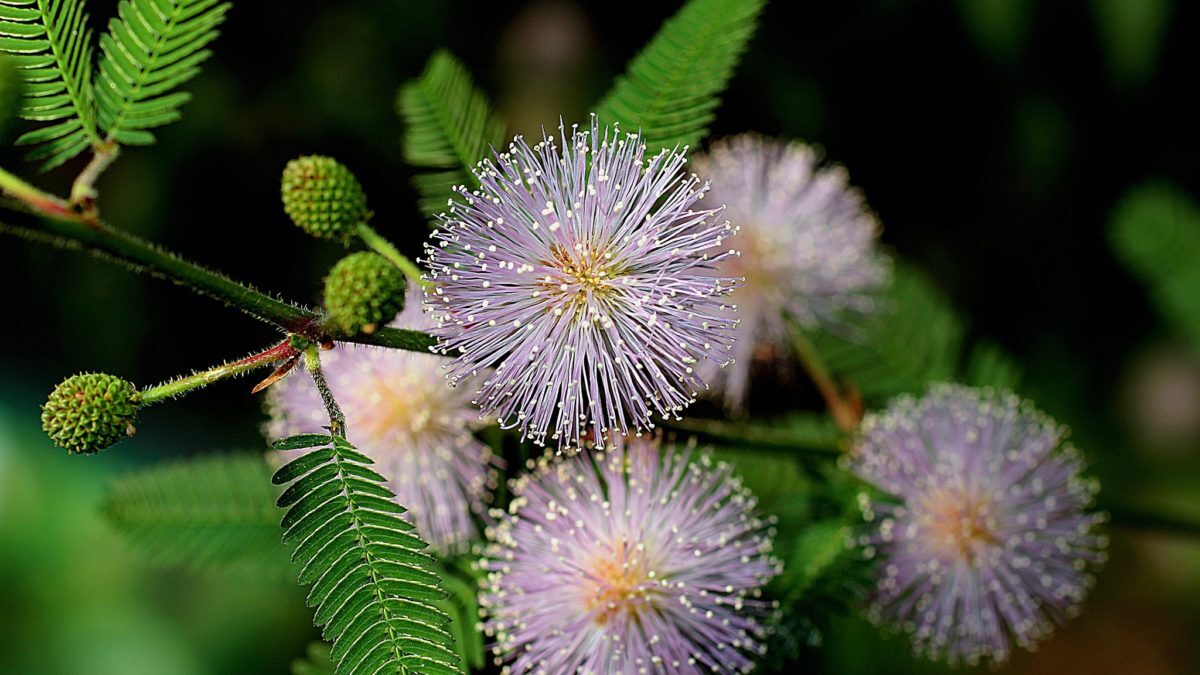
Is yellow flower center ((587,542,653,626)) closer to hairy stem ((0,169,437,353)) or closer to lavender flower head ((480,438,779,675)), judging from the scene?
lavender flower head ((480,438,779,675))

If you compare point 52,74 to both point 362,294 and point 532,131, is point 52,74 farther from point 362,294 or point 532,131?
point 532,131

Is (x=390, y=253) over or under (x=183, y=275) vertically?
over

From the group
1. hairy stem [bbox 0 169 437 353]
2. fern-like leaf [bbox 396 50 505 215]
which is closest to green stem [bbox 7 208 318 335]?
hairy stem [bbox 0 169 437 353]

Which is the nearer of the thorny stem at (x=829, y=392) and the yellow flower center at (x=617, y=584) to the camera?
the yellow flower center at (x=617, y=584)

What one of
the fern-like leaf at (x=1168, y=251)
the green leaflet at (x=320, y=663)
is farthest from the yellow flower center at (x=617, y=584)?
the fern-like leaf at (x=1168, y=251)

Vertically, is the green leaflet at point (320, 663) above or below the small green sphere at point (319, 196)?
below

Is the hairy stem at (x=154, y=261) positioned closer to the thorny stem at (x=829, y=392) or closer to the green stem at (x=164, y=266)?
the green stem at (x=164, y=266)

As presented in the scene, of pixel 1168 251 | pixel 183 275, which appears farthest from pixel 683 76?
pixel 1168 251
